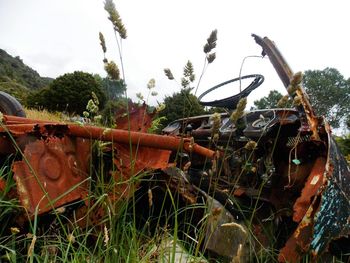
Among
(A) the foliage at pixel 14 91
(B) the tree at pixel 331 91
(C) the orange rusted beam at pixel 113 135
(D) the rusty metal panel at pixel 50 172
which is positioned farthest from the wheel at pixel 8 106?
(B) the tree at pixel 331 91

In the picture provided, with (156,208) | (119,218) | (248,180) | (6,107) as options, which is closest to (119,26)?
(119,218)

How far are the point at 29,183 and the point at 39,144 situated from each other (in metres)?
0.24

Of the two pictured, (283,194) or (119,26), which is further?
(283,194)

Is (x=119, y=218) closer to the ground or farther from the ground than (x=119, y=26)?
closer to the ground

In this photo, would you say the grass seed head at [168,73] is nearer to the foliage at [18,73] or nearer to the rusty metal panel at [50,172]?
the rusty metal panel at [50,172]


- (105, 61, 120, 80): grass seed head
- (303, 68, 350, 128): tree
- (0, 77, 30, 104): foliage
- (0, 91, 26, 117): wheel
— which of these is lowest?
(0, 91, 26, 117): wheel

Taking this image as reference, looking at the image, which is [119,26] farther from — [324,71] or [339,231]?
[324,71]

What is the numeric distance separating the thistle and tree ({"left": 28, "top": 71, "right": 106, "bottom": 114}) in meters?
17.6

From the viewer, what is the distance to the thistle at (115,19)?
114 cm

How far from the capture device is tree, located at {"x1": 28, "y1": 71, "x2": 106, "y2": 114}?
18839 millimetres

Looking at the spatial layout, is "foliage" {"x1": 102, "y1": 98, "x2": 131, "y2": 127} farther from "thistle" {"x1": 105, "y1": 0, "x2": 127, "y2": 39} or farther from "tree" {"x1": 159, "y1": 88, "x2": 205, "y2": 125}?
"thistle" {"x1": 105, "y1": 0, "x2": 127, "y2": 39}

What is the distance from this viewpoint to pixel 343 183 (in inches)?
83.0

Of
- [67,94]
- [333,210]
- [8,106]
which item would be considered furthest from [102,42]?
[67,94]

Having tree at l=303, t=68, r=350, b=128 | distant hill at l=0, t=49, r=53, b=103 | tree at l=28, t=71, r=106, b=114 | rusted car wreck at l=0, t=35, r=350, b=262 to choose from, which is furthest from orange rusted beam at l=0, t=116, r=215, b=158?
tree at l=303, t=68, r=350, b=128
